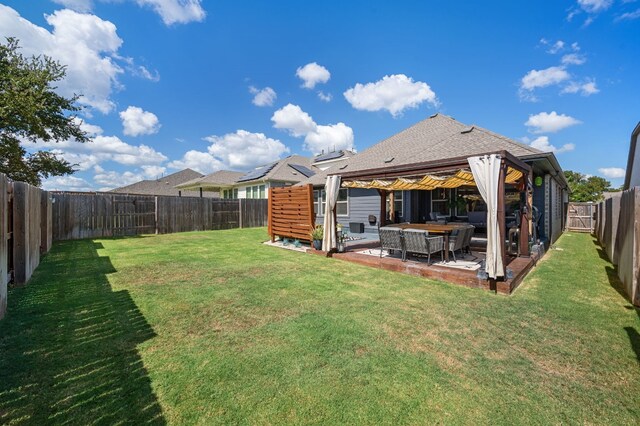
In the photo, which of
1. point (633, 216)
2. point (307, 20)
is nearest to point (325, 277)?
point (633, 216)

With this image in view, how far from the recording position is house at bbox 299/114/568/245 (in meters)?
8.72

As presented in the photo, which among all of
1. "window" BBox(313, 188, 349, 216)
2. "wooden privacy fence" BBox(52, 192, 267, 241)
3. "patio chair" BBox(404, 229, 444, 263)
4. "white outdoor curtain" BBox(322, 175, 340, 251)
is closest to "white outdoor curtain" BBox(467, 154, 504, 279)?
"patio chair" BBox(404, 229, 444, 263)

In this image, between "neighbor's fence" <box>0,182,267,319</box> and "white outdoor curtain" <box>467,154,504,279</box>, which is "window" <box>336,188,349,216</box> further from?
"neighbor's fence" <box>0,182,267,319</box>

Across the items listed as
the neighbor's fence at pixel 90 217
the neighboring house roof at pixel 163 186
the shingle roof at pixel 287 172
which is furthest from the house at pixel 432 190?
the neighboring house roof at pixel 163 186

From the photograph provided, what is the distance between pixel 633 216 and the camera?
14.9 feet

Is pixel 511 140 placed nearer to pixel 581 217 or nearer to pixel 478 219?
pixel 478 219

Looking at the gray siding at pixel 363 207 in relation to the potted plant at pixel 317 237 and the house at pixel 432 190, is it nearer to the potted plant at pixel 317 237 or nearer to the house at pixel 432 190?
the house at pixel 432 190

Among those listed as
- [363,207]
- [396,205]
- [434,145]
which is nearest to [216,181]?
[363,207]

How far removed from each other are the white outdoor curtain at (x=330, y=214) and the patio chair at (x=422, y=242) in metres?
2.24

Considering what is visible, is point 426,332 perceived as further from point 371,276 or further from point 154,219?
point 154,219

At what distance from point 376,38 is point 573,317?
42.5 ft

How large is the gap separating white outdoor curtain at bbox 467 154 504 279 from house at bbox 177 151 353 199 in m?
16.7

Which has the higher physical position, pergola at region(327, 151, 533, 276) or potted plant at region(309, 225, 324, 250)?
pergola at region(327, 151, 533, 276)

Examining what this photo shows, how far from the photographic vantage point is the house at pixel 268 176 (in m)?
21.7
